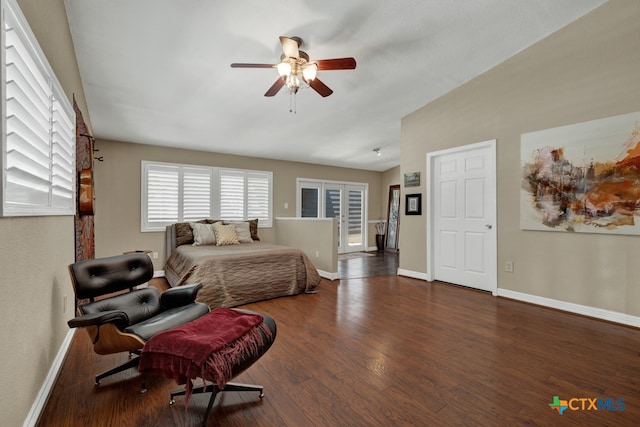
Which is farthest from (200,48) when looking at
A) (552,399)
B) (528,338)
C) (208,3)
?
(528,338)

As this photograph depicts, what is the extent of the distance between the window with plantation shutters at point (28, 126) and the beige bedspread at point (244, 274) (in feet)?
5.24

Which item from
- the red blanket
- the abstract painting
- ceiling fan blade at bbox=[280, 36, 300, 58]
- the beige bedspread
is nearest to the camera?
the red blanket

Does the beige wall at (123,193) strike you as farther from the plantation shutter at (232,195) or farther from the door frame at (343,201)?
the door frame at (343,201)

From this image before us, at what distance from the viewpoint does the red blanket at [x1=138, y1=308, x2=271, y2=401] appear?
145cm

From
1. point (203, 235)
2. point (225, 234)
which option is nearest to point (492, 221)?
point (225, 234)

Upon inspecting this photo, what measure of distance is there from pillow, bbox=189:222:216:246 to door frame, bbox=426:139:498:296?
351 centimetres

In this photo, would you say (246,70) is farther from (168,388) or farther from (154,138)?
(168,388)

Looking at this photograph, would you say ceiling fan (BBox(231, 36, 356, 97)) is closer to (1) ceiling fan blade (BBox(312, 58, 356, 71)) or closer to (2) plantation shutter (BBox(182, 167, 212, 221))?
(1) ceiling fan blade (BBox(312, 58, 356, 71))

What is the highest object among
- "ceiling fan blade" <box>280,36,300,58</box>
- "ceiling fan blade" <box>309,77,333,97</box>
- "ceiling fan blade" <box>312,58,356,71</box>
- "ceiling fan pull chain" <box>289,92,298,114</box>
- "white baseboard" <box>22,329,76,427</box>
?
"ceiling fan pull chain" <box>289,92,298,114</box>

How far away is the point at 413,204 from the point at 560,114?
2.22m

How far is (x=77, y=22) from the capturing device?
2406 millimetres

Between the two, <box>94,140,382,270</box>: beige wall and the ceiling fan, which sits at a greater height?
the ceiling fan

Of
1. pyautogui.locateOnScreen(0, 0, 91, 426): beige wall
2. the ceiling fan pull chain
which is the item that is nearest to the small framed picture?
the ceiling fan pull chain

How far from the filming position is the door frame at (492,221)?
3.93 meters
